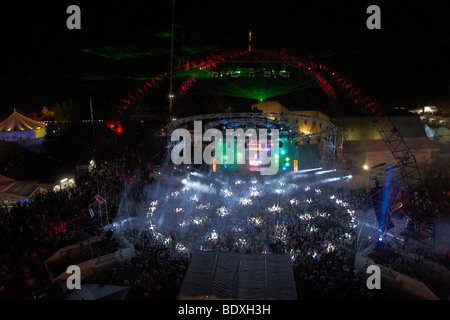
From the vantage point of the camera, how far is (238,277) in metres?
7.28

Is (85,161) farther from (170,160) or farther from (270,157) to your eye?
(270,157)

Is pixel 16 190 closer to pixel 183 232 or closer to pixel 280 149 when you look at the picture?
pixel 183 232

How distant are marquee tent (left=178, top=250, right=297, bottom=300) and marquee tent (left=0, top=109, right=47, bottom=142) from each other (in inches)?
591

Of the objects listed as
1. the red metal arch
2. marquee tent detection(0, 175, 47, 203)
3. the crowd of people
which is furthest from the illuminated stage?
marquee tent detection(0, 175, 47, 203)

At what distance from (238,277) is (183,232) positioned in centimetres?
383

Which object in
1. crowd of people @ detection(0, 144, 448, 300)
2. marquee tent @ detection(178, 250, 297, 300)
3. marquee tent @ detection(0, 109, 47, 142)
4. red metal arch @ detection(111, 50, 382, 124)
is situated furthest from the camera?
marquee tent @ detection(0, 109, 47, 142)

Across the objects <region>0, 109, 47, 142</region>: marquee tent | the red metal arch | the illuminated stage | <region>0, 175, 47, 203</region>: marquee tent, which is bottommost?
<region>0, 175, 47, 203</region>: marquee tent

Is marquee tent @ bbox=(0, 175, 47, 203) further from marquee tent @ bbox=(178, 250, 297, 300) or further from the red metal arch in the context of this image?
marquee tent @ bbox=(178, 250, 297, 300)

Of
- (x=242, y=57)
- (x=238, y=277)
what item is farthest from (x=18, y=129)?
(x=238, y=277)

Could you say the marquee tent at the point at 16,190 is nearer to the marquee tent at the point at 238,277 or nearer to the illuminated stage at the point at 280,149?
the illuminated stage at the point at 280,149

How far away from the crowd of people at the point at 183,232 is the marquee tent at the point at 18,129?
18.7 ft

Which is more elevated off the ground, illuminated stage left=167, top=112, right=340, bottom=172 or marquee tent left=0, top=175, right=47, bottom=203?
illuminated stage left=167, top=112, right=340, bottom=172

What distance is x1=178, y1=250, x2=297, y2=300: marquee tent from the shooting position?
22.2 feet

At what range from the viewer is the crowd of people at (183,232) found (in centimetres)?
766
